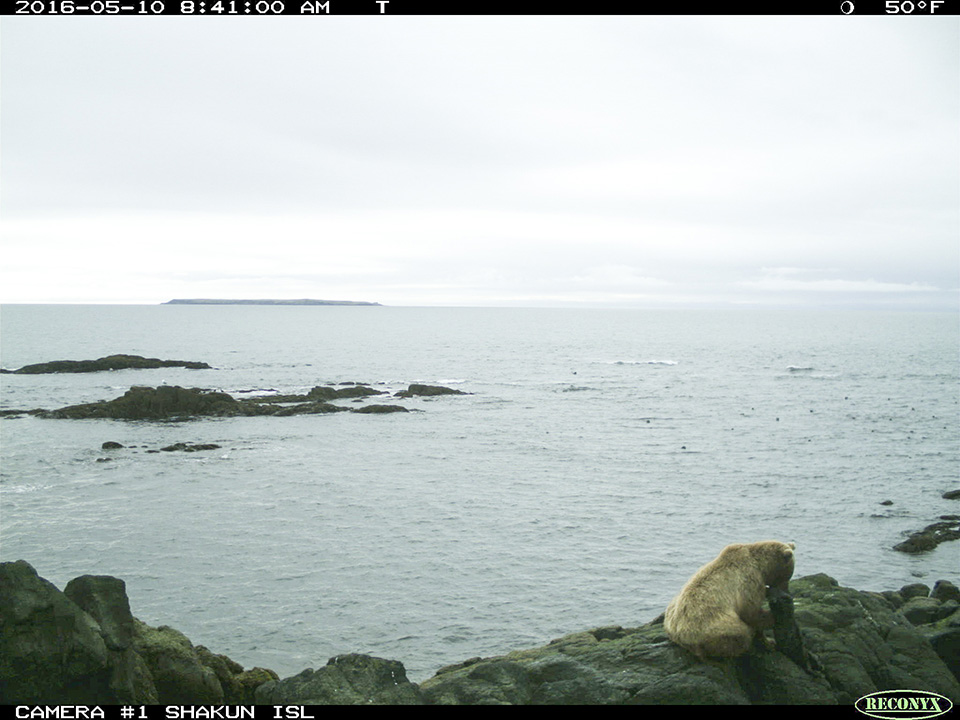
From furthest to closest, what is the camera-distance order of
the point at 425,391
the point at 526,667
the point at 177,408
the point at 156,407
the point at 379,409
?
the point at 425,391, the point at 379,409, the point at 177,408, the point at 156,407, the point at 526,667

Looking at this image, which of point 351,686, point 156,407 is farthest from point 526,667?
point 156,407

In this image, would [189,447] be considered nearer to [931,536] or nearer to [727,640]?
[931,536]

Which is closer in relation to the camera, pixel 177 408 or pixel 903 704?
pixel 903 704

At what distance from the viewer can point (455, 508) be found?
29484mm

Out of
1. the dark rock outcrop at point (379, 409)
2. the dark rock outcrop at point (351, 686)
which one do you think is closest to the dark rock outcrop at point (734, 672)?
the dark rock outcrop at point (351, 686)

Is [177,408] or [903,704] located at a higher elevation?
[903,704]

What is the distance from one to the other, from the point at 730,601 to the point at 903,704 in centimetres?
204

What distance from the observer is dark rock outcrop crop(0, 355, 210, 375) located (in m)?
77.5

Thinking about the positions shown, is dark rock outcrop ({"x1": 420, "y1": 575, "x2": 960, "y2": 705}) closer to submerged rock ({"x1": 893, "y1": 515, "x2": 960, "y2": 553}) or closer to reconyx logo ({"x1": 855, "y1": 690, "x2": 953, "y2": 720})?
reconyx logo ({"x1": 855, "y1": 690, "x2": 953, "y2": 720})

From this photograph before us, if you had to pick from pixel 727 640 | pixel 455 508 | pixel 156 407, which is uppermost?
pixel 727 640

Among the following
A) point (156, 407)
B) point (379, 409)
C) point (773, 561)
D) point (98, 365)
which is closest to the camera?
point (773, 561)

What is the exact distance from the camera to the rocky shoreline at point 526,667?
7879 mm

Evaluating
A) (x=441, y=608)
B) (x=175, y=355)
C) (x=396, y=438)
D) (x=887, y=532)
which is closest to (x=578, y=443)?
(x=396, y=438)

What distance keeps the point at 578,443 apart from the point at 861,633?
35052 mm
